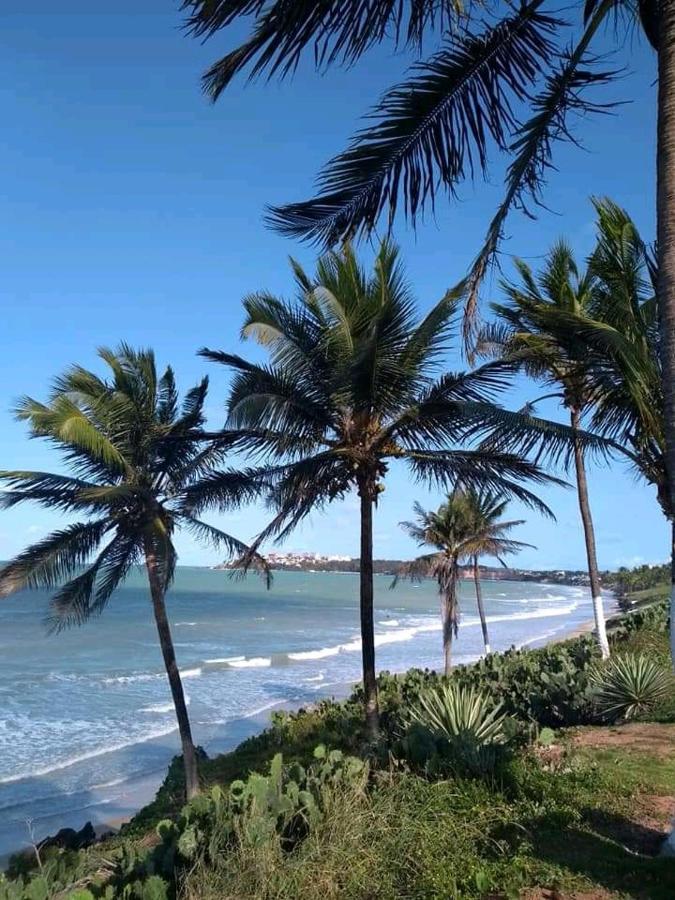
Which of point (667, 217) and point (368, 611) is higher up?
point (667, 217)

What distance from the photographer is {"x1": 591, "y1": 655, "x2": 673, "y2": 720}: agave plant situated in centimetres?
1018

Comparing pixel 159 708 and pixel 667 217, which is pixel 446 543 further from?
pixel 667 217

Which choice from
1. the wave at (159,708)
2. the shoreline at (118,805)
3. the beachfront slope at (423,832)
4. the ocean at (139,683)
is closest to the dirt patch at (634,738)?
the beachfront slope at (423,832)

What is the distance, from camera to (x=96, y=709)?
88.0ft

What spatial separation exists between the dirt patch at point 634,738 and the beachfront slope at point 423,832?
0.39ft

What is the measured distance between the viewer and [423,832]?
5.25 metres

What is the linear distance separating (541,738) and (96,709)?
881 inches

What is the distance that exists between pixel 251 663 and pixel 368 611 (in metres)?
29.3

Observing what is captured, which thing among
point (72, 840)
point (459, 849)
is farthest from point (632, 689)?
point (72, 840)

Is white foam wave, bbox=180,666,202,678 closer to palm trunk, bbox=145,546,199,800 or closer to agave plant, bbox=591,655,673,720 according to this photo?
palm trunk, bbox=145,546,199,800

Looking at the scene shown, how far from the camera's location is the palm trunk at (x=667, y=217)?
406cm

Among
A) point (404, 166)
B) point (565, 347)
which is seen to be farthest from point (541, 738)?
point (404, 166)

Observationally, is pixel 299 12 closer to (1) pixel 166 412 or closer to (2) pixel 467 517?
(1) pixel 166 412

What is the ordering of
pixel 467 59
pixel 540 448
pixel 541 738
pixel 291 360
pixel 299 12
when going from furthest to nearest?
pixel 291 360 → pixel 541 738 → pixel 540 448 → pixel 467 59 → pixel 299 12
